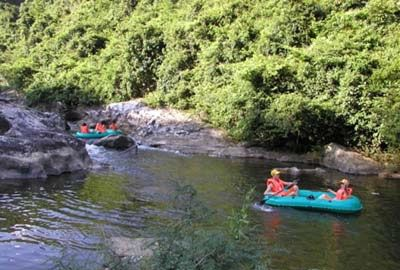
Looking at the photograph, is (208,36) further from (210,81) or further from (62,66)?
(62,66)

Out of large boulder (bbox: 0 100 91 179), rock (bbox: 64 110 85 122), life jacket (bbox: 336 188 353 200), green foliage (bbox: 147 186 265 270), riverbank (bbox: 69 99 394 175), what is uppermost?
green foliage (bbox: 147 186 265 270)

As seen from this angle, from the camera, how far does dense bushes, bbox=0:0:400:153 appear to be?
23875 mm

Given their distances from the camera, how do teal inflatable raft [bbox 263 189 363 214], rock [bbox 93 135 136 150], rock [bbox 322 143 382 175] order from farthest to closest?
rock [bbox 93 135 136 150], rock [bbox 322 143 382 175], teal inflatable raft [bbox 263 189 363 214]

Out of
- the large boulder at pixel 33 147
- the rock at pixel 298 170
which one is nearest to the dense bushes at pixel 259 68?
the rock at pixel 298 170

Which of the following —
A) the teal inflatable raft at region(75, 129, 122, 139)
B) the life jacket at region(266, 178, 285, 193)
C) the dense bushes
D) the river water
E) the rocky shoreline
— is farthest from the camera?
the teal inflatable raft at region(75, 129, 122, 139)

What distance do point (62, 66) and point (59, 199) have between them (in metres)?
34.5

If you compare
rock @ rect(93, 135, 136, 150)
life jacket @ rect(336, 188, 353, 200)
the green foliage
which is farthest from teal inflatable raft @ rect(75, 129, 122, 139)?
the green foliage

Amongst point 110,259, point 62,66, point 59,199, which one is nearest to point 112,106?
point 62,66

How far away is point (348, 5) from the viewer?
29.6 meters

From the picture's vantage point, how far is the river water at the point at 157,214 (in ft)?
32.9

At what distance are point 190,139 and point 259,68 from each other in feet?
17.1

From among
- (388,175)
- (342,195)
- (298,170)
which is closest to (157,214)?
(342,195)

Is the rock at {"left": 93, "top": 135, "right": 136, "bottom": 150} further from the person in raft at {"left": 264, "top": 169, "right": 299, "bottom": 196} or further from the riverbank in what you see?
the person in raft at {"left": 264, "top": 169, "right": 299, "bottom": 196}

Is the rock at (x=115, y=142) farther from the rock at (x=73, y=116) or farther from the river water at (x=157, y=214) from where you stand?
the rock at (x=73, y=116)
